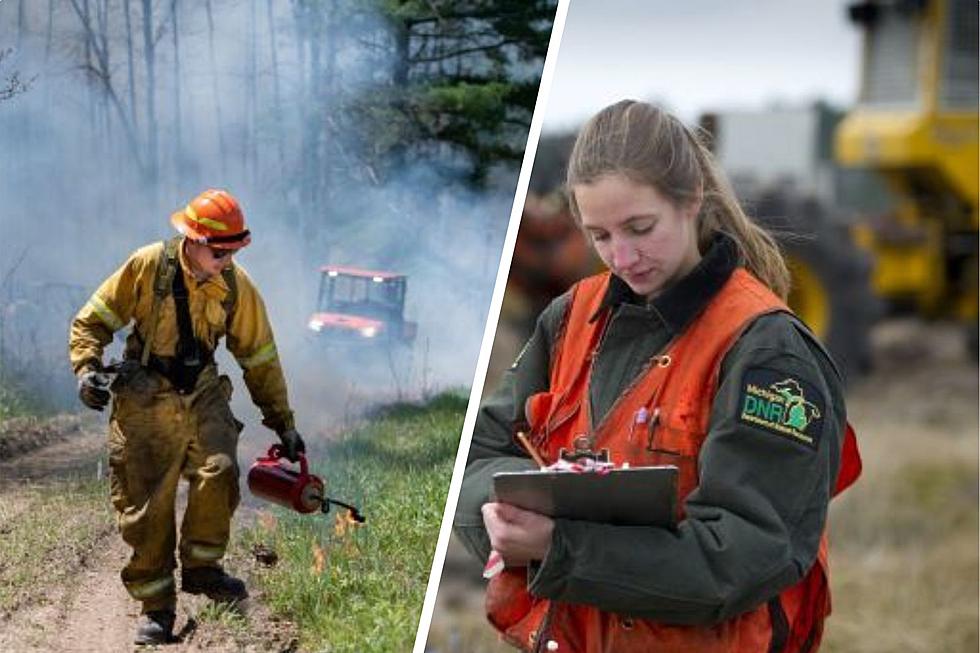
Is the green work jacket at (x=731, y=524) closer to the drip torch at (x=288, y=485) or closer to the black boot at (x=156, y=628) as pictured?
the drip torch at (x=288, y=485)

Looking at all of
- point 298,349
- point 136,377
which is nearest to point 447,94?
point 298,349

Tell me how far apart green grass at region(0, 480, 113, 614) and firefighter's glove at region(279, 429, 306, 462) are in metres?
0.38

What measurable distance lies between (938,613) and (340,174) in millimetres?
2526

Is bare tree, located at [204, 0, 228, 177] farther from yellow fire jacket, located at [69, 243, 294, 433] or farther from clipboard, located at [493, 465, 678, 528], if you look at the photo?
clipboard, located at [493, 465, 678, 528]

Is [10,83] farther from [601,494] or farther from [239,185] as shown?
[601,494]

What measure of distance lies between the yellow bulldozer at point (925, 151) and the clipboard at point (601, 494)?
6.96 metres

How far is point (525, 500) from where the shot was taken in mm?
2293

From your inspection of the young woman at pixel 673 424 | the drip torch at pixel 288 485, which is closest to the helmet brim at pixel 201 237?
the drip torch at pixel 288 485

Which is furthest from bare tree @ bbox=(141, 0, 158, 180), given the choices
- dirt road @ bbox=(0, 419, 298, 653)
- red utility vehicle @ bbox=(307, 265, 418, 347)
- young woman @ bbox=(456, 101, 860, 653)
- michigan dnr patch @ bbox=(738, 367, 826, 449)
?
michigan dnr patch @ bbox=(738, 367, 826, 449)

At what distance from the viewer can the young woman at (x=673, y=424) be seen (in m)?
2.22

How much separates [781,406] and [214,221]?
4.77ft

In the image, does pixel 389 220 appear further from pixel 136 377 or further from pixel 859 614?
pixel 859 614

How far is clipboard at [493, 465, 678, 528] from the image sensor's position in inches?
87.3

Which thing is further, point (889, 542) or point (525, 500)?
point (889, 542)
